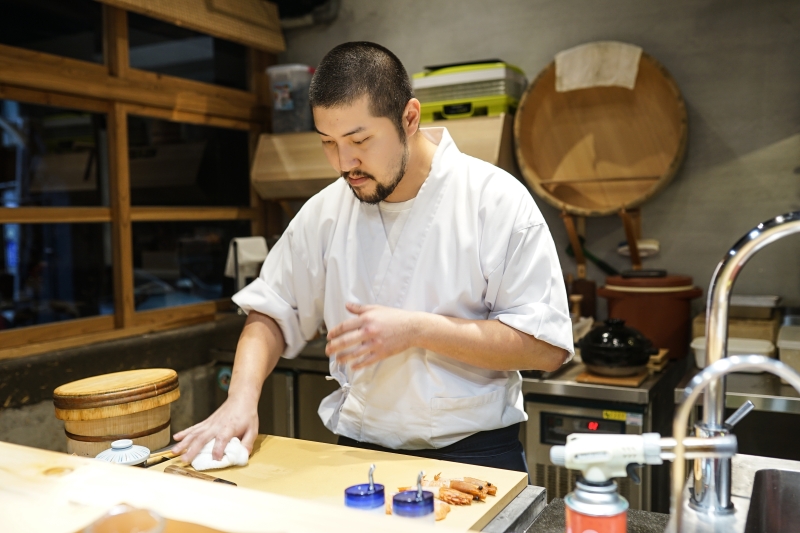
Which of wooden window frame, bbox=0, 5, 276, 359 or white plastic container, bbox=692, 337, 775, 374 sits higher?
wooden window frame, bbox=0, 5, 276, 359

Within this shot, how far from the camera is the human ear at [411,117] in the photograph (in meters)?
1.62

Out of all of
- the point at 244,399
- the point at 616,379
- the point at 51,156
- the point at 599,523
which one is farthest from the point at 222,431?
the point at 51,156

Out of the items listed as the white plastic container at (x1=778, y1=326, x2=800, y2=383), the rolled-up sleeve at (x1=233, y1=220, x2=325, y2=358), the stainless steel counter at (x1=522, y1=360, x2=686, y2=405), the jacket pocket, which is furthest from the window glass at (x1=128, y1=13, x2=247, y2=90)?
the white plastic container at (x1=778, y1=326, x2=800, y2=383)

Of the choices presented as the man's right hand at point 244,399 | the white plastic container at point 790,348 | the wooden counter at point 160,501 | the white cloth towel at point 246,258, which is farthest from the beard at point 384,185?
the white cloth towel at point 246,258

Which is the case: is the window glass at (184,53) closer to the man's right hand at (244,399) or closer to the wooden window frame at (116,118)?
the wooden window frame at (116,118)

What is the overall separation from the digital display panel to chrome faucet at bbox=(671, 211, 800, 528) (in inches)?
58.9

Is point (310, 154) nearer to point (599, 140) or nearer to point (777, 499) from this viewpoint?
point (599, 140)

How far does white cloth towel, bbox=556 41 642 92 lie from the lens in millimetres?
3014

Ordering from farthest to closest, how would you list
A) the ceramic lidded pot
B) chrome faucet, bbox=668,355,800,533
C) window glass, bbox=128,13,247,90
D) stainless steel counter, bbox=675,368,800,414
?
window glass, bbox=128,13,247,90
stainless steel counter, bbox=675,368,800,414
the ceramic lidded pot
chrome faucet, bbox=668,355,800,533

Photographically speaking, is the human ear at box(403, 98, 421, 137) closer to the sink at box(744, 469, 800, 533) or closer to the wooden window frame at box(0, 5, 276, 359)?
the sink at box(744, 469, 800, 533)

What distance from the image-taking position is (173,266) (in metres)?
3.60

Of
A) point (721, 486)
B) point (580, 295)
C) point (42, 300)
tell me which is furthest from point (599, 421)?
point (42, 300)

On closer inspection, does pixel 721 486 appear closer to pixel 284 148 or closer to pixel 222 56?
pixel 284 148

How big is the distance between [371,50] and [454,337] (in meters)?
0.67
